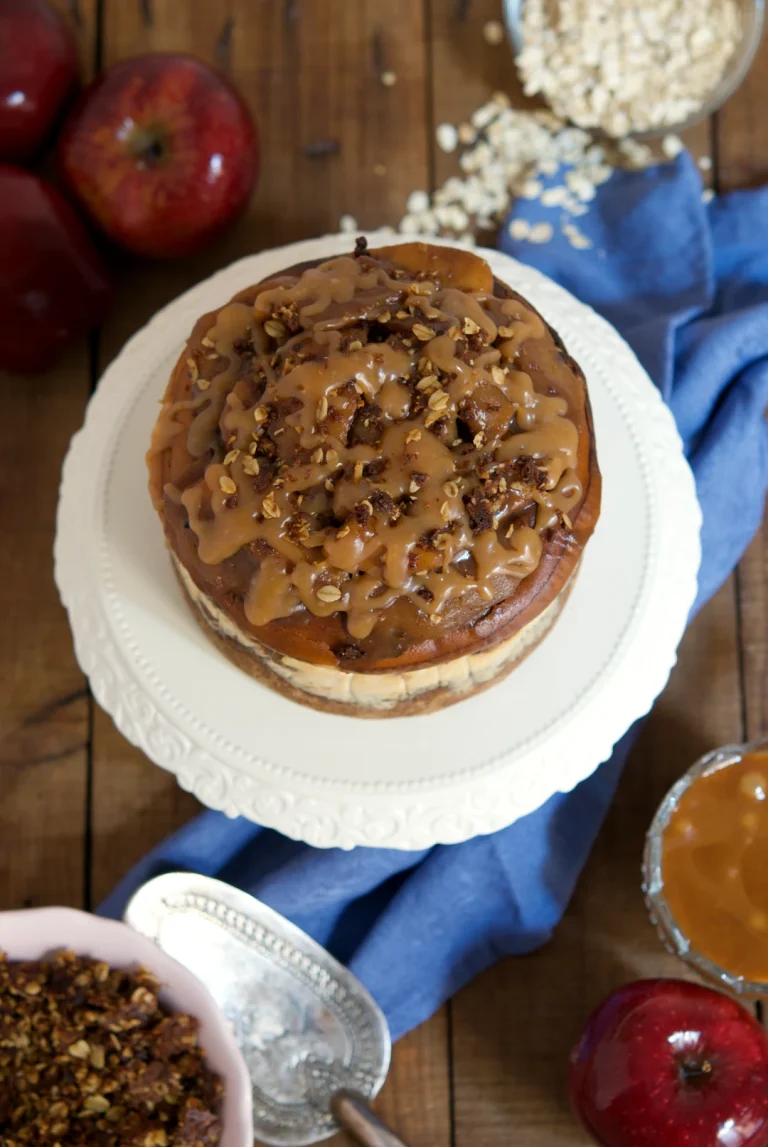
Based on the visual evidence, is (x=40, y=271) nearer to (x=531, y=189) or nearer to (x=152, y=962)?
(x=531, y=189)

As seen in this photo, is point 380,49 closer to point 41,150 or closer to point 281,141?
point 281,141

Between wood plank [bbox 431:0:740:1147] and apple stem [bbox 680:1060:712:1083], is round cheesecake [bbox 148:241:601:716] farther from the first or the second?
apple stem [bbox 680:1060:712:1083]

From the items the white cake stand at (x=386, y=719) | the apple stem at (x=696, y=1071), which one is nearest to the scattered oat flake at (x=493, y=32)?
the white cake stand at (x=386, y=719)

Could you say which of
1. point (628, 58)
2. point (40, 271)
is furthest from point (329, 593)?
point (628, 58)

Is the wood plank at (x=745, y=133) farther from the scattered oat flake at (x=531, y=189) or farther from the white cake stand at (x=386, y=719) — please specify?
the white cake stand at (x=386, y=719)

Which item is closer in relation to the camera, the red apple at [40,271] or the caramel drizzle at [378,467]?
the caramel drizzle at [378,467]
